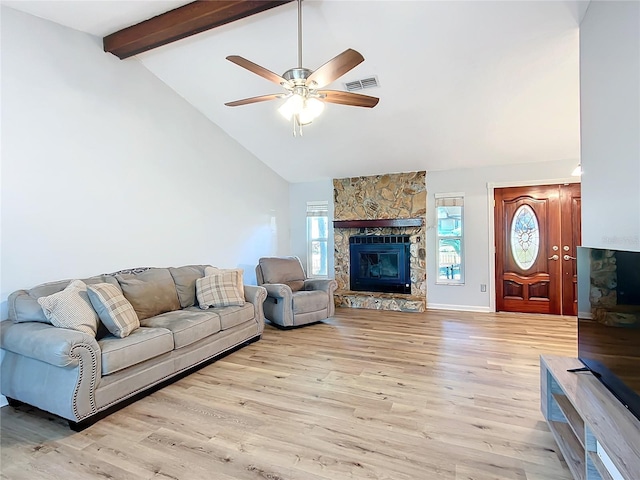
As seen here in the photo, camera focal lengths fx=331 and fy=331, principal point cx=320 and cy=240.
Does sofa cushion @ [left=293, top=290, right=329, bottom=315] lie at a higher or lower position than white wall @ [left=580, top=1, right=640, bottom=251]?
lower

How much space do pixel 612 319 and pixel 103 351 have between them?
3.08m

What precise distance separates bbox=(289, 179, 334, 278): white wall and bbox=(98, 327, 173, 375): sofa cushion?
3.82 meters

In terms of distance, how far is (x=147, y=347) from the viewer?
2578mm

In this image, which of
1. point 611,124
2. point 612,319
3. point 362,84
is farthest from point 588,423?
point 362,84

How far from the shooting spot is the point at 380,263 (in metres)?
5.88

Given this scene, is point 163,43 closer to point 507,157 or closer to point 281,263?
point 281,263

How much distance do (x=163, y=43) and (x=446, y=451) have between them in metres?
4.01

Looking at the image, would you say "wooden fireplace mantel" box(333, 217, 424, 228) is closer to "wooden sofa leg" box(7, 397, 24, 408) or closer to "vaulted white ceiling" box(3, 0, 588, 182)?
"vaulted white ceiling" box(3, 0, 588, 182)

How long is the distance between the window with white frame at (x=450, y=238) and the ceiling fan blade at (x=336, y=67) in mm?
3711

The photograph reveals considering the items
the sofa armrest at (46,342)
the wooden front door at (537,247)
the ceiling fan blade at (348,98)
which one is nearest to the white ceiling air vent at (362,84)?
the ceiling fan blade at (348,98)

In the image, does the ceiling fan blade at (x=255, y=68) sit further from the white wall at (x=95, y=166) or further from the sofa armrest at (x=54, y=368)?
the sofa armrest at (x=54, y=368)

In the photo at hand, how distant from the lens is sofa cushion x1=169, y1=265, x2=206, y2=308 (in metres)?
3.68

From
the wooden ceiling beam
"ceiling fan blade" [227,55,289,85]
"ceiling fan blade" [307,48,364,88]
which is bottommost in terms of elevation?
"ceiling fan blade" [307,48,364,88]

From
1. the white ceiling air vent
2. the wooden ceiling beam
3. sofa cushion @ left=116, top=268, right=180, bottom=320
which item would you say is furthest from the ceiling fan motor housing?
sofa cushion @ left=116, top=268, right=180, bottom=320
